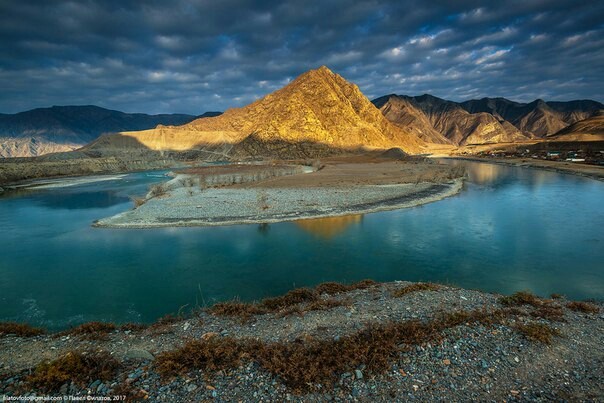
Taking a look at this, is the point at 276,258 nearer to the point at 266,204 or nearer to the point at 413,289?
the point at 413,289

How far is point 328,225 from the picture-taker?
21328 millimetres

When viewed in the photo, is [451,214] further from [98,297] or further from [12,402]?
[12,402]

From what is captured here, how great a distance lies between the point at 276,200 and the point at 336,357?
2333 cm

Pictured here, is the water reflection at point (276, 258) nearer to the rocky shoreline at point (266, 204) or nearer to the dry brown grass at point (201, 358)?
the rocky shoreline at point (266, 204)

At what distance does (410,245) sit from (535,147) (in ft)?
353

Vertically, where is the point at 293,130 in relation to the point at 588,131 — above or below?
above

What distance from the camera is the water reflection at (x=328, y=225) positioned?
64.0 feet

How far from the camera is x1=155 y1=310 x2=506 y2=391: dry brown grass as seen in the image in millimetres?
5523

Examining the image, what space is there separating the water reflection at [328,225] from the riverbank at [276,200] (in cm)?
76

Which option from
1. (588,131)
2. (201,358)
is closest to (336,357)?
Result: (201,358)

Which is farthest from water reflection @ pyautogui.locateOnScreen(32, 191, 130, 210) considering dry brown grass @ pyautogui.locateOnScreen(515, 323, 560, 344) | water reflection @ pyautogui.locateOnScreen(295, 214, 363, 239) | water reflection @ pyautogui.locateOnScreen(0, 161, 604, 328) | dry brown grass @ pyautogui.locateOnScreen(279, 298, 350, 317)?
dry brown grass @ pyautogui.locateOnScreen(515, 323, 560, 344)

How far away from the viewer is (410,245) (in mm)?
16984

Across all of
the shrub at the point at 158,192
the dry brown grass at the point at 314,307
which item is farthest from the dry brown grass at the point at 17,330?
the shrub at the point at 158,192

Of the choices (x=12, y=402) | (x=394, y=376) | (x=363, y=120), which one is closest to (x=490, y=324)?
(x=394, y=376)
